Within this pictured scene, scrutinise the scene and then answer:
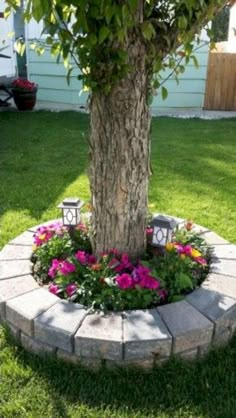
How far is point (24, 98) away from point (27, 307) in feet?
20.5

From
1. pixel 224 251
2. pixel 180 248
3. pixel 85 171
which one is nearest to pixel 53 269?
pixel 180 248

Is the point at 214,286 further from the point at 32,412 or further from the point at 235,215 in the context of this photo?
the point at 235,215

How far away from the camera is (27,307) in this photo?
1891mm

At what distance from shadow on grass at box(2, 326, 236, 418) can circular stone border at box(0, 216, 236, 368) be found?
0.15 ft

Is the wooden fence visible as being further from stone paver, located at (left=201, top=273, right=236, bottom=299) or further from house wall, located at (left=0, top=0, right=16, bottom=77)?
stone paver, located at (left=201, top=273, right=236, bottom=299)

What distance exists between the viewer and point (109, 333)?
173 centimetres

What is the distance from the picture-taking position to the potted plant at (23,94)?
24.6 feet

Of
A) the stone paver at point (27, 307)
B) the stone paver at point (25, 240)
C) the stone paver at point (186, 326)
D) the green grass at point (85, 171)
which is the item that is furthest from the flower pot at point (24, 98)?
the stone paver at point (186, 326)

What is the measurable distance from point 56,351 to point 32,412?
0.28 meters

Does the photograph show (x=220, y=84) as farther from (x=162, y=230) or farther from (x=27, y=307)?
(x=27, y=307)

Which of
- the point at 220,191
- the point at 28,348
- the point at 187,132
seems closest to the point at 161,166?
the point at 220,191

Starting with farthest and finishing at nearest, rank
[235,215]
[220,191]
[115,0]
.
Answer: [220,191] < [235,215] < [115,0]

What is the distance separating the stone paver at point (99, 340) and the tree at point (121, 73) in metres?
0.52

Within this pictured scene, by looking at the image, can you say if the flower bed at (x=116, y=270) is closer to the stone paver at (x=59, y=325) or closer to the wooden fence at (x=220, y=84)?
the stone paver at (x=59, y=325)
